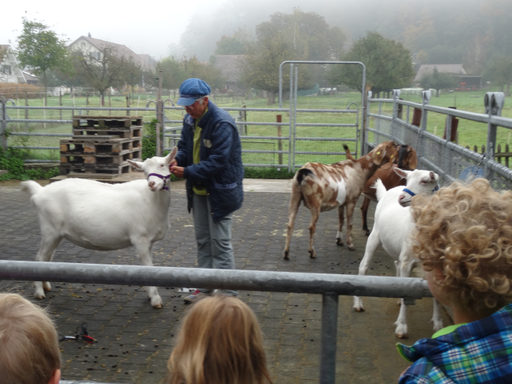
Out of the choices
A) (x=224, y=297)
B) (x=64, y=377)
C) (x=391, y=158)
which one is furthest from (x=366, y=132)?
(x=224, y=297)

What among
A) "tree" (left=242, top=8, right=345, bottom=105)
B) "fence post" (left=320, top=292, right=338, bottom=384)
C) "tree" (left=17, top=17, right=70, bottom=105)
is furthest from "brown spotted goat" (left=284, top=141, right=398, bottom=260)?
"tree" (left=17, top=17, right=70, bottom=105)

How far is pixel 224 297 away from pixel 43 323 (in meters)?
0.56

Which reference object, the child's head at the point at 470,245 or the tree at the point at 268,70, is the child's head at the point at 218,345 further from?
the tree at the point at 268,70

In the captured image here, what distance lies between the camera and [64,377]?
3758 mm

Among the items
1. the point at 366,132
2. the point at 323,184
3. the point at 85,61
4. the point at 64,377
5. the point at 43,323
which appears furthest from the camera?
the point at 85,61

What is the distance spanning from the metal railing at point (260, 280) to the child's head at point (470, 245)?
0.60 feet

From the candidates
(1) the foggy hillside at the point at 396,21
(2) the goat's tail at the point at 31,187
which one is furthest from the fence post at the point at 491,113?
(1) the foggy hillside at the point at 396,21

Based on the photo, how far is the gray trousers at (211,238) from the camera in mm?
5023

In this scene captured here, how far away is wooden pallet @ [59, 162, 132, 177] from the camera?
475 inches

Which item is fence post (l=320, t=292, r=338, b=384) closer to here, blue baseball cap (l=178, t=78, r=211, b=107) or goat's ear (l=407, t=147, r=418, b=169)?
blue baseball cap (l=178, t=78, r=211, b=107)

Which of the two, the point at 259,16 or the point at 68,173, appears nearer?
the point at 68,173

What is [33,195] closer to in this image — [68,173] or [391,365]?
[391,365]

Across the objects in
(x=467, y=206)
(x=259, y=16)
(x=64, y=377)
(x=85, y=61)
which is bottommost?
(x=64, y=377)

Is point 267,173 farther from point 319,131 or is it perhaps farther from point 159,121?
point 319,131
